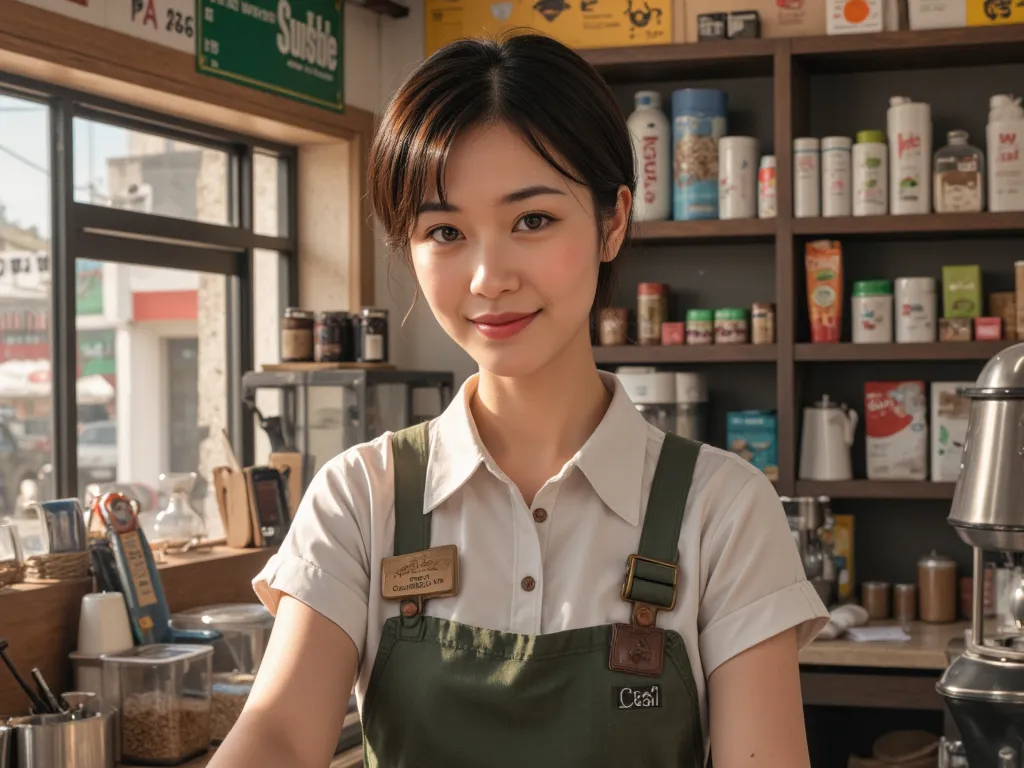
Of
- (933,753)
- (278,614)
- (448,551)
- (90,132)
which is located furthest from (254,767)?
(933,753)

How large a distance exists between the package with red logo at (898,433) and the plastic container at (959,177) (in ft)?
1.70

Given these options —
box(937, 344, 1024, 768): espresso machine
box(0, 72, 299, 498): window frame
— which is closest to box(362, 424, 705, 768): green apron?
box(937, 344, 1024, 768): espresso machine

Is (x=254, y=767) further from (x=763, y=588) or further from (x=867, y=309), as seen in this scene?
(x=867, y=309)

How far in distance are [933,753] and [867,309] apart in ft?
3.98

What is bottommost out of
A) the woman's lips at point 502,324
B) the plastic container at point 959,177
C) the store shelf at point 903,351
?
the woman's lips at point 502,324

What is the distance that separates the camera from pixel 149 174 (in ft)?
11.3

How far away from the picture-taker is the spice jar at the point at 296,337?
367 centimetres

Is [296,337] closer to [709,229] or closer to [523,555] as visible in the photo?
[709,229]

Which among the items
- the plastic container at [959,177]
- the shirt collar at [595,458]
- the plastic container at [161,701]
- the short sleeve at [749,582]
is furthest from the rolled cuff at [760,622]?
the plastic container at [959,177]

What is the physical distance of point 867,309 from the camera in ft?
12.4

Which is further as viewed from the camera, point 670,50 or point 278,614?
point 670,50

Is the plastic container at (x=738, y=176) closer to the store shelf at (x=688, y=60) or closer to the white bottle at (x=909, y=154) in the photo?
the store shelf at (x=688, y=60)

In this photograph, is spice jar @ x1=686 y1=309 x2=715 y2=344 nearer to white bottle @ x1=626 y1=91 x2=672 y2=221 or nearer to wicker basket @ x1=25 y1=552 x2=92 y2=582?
white bottle @ x1=626 y1=91 x2=672 y2=221

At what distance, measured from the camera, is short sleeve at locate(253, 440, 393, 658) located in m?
1.20
